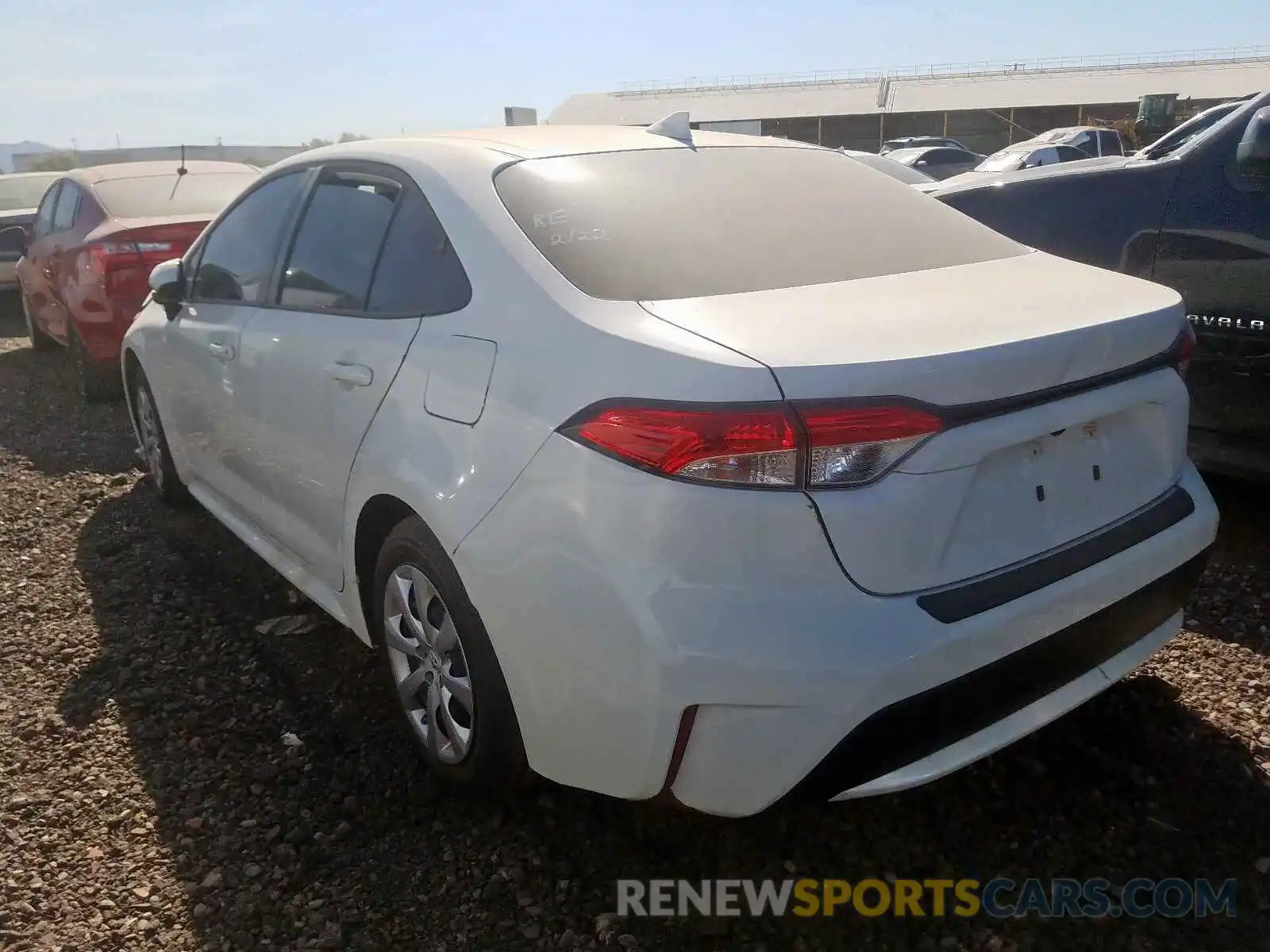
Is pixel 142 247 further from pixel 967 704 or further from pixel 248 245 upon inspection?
pixel 967 704

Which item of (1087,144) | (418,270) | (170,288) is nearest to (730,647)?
(418,270)

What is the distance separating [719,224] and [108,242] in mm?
5047

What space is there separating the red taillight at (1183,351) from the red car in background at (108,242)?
5.26 metres

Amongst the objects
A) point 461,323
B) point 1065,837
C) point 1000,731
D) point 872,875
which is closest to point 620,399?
point 461,323

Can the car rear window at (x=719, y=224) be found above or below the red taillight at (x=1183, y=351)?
above

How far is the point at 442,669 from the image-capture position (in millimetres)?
2480

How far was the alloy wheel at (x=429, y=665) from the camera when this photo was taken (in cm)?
242

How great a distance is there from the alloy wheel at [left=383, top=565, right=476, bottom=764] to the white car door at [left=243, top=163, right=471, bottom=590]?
12.6 inches

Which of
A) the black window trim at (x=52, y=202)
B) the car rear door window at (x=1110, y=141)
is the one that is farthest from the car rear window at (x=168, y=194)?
the car rear door window at (x=1110, y=141)

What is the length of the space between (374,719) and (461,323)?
1295 mm

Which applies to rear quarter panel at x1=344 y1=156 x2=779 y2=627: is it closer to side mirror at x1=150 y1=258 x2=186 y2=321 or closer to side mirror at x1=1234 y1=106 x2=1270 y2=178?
side mirror at x1=150 y1=258 x2=186 y2=321

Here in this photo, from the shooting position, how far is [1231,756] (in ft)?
8.58

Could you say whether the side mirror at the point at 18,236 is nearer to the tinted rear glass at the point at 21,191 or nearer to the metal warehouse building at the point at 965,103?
the tinted rear glass at the point at 21,191

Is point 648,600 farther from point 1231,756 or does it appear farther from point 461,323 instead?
point 1231,756
